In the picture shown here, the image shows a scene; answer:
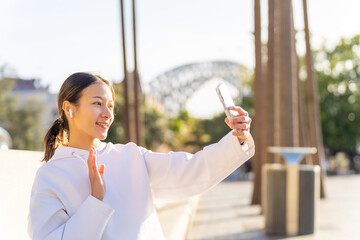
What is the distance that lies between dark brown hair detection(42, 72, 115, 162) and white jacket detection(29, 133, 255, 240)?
0.21 meters

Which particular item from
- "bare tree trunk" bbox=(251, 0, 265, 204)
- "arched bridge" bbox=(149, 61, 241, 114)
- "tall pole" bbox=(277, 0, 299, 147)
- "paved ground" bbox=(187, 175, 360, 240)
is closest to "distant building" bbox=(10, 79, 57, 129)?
"bare tree trunk" bbox=(251, 0, 265, 204)

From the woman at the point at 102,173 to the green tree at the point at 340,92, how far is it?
42.9m

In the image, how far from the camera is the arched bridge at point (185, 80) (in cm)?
10919

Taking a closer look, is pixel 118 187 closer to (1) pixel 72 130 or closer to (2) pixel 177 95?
(1) pixel 72 130

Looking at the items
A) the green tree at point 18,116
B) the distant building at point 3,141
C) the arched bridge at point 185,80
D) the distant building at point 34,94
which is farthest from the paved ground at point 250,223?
the arched bridge at point 185,80

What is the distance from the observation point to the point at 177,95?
10912 centimetres

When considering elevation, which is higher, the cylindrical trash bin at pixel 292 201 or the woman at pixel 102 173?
the woman at pixel 102 173

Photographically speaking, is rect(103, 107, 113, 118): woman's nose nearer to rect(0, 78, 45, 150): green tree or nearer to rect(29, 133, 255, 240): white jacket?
rect(29, 133, 255, 240): white jacket

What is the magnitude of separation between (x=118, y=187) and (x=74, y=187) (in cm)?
19

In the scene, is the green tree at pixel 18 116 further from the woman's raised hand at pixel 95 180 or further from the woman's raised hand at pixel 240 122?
the woman's raised hand at pixel 95 180

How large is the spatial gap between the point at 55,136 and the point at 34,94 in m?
30.1

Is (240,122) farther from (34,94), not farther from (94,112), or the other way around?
(34,94)

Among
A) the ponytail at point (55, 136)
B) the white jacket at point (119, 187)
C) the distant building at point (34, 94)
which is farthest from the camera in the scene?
the distant building at point (34, 94)

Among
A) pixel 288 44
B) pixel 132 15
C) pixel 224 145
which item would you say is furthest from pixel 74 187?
pixel 132 15
